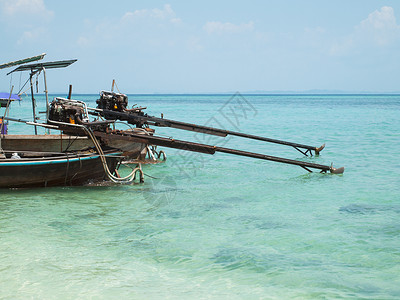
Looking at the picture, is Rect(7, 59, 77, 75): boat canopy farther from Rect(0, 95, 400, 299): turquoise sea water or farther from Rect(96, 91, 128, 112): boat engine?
Rect(0, 95, 400, 299): turquoise sea water

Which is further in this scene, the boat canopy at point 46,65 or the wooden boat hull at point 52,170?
the boat canopy at point 46,65

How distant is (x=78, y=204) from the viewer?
8.85m

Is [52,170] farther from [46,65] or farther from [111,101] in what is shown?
[111,101]

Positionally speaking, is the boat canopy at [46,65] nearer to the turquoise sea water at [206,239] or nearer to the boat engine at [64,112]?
the boat engine at [64,112]

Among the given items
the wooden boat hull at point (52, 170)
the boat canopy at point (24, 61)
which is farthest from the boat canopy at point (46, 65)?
the wooden boat hull at point (52, 170)

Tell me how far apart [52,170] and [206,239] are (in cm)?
422

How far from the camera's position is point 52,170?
9469 millimetres

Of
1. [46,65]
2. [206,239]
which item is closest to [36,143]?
[46,65]

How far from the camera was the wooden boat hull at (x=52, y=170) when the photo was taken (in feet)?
29.8

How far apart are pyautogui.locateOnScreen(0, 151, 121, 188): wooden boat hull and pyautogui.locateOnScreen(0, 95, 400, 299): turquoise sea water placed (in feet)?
0.71

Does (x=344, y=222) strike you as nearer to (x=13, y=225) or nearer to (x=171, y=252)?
(x=171, y=252)

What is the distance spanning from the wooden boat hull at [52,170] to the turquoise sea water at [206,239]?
0.22 meters

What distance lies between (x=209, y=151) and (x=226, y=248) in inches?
143

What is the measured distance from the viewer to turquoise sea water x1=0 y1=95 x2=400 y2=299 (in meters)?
5.33
